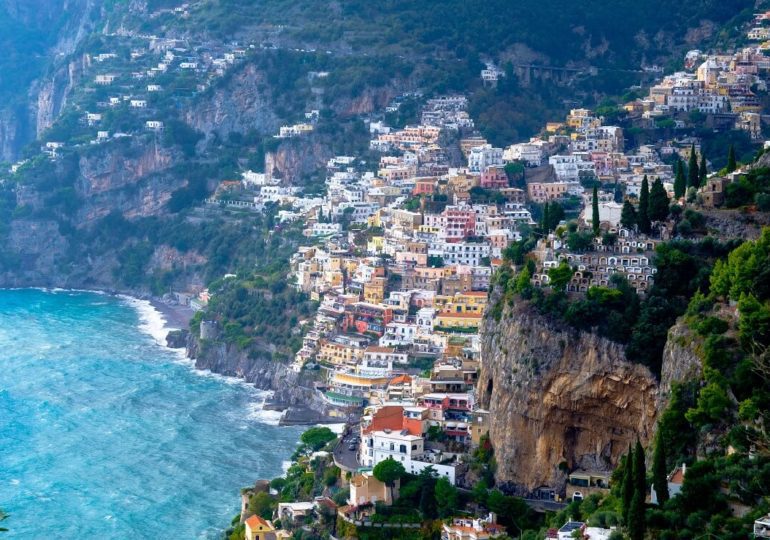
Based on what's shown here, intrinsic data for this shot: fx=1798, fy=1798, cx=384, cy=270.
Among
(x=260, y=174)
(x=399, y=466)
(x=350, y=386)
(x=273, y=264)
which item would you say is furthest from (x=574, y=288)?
(x=260, y=174)

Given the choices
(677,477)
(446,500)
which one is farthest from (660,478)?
(446,500)

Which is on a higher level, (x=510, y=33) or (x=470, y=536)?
(x=510, y=33)

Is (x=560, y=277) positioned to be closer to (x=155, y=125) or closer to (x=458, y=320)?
(x=458, y=320)

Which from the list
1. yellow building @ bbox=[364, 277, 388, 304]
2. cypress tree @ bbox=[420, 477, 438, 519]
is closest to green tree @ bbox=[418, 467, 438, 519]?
cypress tree @ bbox=[420, 477, 438, 519]

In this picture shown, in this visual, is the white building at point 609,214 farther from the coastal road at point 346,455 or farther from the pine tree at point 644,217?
the coastal road at point 346,455

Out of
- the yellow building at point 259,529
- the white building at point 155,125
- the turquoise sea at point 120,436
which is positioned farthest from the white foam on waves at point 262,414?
the white building at point 155,125

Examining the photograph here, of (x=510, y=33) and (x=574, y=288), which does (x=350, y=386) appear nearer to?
(x=574, y=288)
